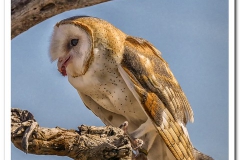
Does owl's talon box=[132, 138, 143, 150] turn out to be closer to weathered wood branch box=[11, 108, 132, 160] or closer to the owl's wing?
the owl's wing

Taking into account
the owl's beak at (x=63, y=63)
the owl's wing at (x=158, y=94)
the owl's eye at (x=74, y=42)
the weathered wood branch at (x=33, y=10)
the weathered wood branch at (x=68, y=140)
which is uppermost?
the weathered wood branch at (x=33, y=10)

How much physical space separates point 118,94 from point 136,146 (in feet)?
0.89

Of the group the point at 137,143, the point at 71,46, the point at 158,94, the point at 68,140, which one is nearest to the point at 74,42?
the point at 71,46

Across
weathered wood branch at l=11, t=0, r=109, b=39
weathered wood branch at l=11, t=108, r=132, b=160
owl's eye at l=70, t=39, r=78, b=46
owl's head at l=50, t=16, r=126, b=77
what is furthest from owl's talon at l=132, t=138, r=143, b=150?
weathered wood branch at l=11, t=0, r=109, b=39

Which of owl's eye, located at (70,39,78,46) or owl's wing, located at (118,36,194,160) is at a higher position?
owl's eye, located at (70,39,78,46)

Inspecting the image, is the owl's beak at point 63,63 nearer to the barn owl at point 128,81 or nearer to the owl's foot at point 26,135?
the barn owl at point 128,81

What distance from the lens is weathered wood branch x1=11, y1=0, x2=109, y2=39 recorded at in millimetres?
2824

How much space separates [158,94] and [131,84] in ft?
0.50

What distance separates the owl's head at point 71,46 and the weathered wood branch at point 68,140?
0.50 meters

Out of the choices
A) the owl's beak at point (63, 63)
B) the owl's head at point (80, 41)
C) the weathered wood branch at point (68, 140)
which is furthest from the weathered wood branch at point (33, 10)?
the weathered wood branch at point (68, 140)

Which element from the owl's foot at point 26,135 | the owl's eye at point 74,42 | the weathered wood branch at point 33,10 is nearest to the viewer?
the owl's foot at point 26,135

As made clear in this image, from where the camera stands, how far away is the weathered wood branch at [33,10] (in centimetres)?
282
